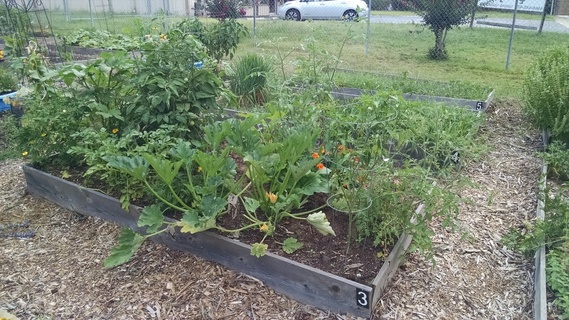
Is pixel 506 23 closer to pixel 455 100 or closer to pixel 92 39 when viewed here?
pixel 455 100

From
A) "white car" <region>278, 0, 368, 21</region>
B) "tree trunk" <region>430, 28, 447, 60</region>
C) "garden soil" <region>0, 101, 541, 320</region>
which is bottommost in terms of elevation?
"garden soil" <region>0, 101, 541, 320</region>

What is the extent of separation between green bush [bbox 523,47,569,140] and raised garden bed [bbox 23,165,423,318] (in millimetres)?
2091

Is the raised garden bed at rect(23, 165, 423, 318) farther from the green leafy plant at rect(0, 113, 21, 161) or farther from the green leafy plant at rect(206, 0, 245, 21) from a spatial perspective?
the green leafy plant at rect(206, 0, 245, 21)

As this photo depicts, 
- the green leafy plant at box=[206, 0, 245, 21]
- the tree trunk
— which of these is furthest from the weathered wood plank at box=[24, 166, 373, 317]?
the tree trunk

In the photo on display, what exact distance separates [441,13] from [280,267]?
828 centimetres

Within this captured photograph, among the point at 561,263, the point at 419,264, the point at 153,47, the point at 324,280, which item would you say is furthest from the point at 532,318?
the point at 153,47

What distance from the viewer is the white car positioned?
14.3 meters

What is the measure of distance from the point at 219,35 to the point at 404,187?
4270 mm

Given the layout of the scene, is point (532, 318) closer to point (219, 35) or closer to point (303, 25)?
point (219, 35)

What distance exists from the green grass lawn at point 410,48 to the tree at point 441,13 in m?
0.42

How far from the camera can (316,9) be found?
50.3 ft

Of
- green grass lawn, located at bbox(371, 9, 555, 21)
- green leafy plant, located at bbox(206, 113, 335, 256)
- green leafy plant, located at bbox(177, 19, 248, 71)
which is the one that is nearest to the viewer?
green leafy plant, located at bbox(206, 113, 335, 256)

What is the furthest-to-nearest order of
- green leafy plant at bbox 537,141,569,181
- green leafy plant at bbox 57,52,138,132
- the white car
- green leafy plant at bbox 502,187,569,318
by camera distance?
the white car
green leafy plant at bbox 537,141,569,181
green leafy plant at bbox 57,52,138,132
green leafy plant at bbox 502,187,569,318

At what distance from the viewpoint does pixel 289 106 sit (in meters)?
3.11
